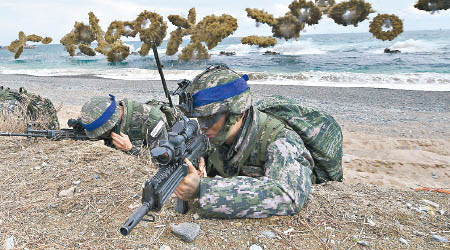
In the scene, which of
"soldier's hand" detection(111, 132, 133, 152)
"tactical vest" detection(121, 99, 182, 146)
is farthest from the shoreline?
"soldier's hand" detection(111, 132, 133, 152)

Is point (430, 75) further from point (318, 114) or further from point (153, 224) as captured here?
point (153, 224)

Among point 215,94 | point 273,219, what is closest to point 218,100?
point 215,94

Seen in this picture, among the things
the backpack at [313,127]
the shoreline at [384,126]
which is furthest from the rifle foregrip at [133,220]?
the shoreline at [384,126]

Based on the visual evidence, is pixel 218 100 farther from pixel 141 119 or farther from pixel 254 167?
pixel 141 119

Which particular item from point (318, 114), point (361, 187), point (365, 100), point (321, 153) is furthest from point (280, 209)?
point (365, 100)

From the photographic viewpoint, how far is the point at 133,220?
144 centimetres

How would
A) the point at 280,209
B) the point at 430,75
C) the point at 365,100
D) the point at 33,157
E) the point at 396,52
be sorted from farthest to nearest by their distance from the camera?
the point at 396,52
the point at 430,75
the point at 365,100
the point at 33,157
the point at 280,209

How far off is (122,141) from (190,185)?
2591 mm

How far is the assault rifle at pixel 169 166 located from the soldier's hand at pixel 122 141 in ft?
7.45

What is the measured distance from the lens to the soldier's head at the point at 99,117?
3.99m

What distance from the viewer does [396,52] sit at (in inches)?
1273

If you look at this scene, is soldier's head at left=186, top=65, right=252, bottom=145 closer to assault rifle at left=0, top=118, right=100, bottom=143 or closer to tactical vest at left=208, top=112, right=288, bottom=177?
tactical vest at left=208, top=112, right=288, bottom=177

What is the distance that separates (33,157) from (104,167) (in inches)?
49.9

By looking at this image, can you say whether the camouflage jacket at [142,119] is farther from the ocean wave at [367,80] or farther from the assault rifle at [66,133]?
the ocean wave at [367,80]
